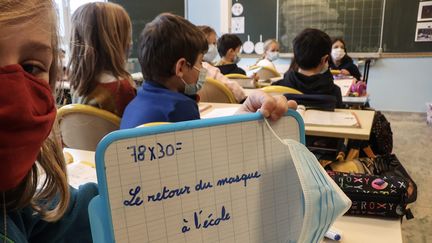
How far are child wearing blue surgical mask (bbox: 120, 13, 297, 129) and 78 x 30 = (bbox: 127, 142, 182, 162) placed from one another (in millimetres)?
773

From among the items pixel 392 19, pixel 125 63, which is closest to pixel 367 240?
pixel 125 63

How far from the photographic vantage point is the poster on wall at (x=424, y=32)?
15.5ft

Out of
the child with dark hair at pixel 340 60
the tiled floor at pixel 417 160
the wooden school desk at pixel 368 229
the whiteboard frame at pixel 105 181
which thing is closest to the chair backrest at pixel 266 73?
the child with dark hair at pixel 340 60

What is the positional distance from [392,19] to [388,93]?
103 cm

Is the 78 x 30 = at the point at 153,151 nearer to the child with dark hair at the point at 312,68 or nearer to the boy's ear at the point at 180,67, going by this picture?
the boy's ear at the point at 180,67

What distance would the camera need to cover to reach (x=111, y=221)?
1.65ft

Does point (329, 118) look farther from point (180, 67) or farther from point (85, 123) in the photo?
point (85, 123)

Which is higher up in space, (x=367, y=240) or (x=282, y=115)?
(x=282, y=115)

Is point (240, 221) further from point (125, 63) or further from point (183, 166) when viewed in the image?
point (125, 63)

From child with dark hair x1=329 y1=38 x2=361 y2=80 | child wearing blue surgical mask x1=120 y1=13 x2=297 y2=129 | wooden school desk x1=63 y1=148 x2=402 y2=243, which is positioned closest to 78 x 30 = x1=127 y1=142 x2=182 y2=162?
wooden school desk x1=63 y1=148 x2=402 y2=243

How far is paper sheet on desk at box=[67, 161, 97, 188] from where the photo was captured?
3.25 ft

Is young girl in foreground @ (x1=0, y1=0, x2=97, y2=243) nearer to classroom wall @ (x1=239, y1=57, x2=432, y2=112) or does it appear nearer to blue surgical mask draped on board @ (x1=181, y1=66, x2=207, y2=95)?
blue surgical mask draped on board @ (x1=181, y1=66, x2=207, y2=95)

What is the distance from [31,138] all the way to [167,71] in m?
1.02

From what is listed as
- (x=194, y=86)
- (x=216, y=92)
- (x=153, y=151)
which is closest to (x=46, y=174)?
(x=153, y=151)
